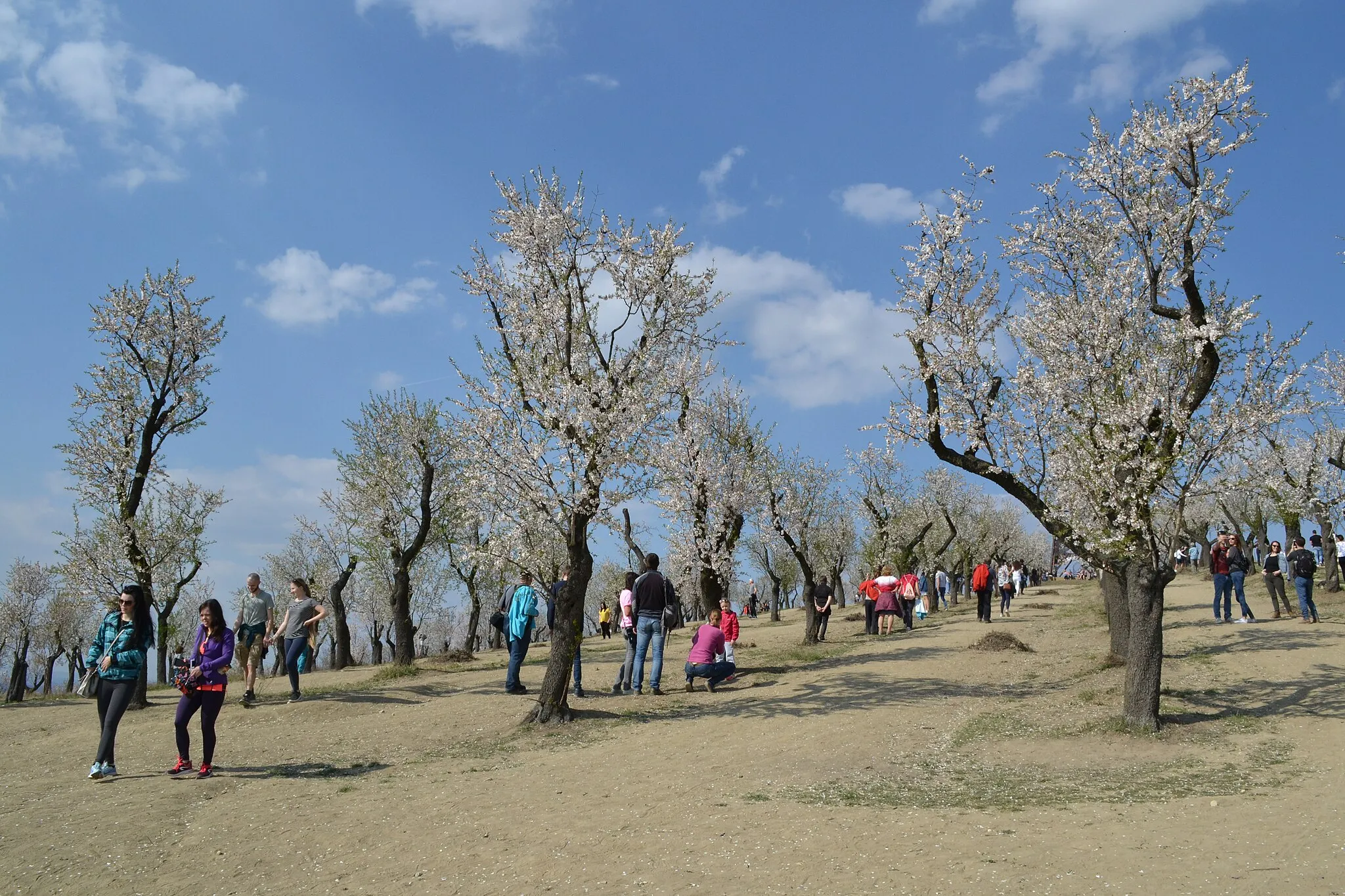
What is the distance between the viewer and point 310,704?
14227 millimetres

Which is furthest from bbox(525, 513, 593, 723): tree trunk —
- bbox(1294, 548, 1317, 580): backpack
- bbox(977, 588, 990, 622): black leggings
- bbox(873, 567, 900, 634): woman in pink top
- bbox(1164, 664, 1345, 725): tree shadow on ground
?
bbox(977, 588, 990, 622): black leggings

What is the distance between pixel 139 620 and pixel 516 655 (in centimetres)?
664

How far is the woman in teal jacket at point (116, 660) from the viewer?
28.7 feet

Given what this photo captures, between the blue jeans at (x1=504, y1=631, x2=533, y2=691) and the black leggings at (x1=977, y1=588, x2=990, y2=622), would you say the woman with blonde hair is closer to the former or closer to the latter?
the blue jeans at (x1=504, y1=631, x2=533, y2=691)

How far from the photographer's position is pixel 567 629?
40.9 ft

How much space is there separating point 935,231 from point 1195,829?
11325 millimetres

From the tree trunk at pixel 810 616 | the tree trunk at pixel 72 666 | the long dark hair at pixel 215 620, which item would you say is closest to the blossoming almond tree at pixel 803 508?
the tree trunk at pixel 810 616

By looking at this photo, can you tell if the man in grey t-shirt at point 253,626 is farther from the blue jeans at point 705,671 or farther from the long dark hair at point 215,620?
the blue jeans at point 705,671

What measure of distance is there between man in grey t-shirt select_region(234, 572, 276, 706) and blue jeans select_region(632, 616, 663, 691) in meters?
6.06

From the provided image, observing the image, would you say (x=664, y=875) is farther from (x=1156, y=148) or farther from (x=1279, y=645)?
(x=1279, y=645)

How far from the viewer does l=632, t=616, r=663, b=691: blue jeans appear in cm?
1436

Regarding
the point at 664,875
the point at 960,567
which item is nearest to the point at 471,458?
the point at 664,875

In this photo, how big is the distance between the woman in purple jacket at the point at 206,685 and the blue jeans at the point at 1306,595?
21.1 metres

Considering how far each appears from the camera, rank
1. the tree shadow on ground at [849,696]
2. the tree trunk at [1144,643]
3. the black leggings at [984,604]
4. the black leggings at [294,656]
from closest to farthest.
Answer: the tree trunk at [1144,643] → the tree shadow on ground at [849,696] → the black leggings at [294,656] → the black leggings at [984,604]
